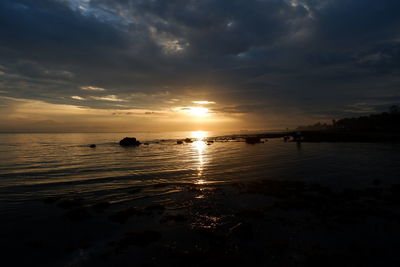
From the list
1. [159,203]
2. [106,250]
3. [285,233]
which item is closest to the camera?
[106,250]

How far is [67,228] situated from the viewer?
1341cm

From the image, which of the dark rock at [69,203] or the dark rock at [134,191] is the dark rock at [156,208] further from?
the dark rock at [69,203]

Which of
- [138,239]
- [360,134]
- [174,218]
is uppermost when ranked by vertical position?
[360,134]

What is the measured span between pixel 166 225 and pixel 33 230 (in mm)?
9212

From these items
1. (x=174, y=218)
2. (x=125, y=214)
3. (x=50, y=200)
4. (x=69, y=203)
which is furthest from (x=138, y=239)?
(x=50, y=200)

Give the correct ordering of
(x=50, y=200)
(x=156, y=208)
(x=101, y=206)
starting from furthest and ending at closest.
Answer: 1. (x=50, y=200)
2. (x=101, y=206)
3. (x=156, y=208)

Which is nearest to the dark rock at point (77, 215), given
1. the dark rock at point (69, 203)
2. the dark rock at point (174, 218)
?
the dark rock at point (69, 203)

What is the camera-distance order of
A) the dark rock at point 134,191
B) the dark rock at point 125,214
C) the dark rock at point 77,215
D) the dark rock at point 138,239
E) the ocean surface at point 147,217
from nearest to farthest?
the ocean surface at point 147,217, the dark rock at point 138,239, the dark rock at point 125,214, the dark rock at point 77,215, the dark rock at point 134,191

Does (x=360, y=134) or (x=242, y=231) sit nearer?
(x=242, y=231)

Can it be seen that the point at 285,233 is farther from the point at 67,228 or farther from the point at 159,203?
the point at 67,228

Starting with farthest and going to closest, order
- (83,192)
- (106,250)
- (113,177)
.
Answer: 1. (113,177)
2. (83,192)
3. (106,250)

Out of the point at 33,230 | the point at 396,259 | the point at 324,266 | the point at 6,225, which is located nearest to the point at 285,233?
the point at 324,266

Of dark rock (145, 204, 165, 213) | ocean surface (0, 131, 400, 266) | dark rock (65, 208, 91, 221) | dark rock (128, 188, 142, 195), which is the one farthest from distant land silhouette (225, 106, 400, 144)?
dark rock (65, 208, 91, 221)

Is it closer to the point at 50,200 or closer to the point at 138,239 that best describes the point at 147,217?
the point at 138,239
